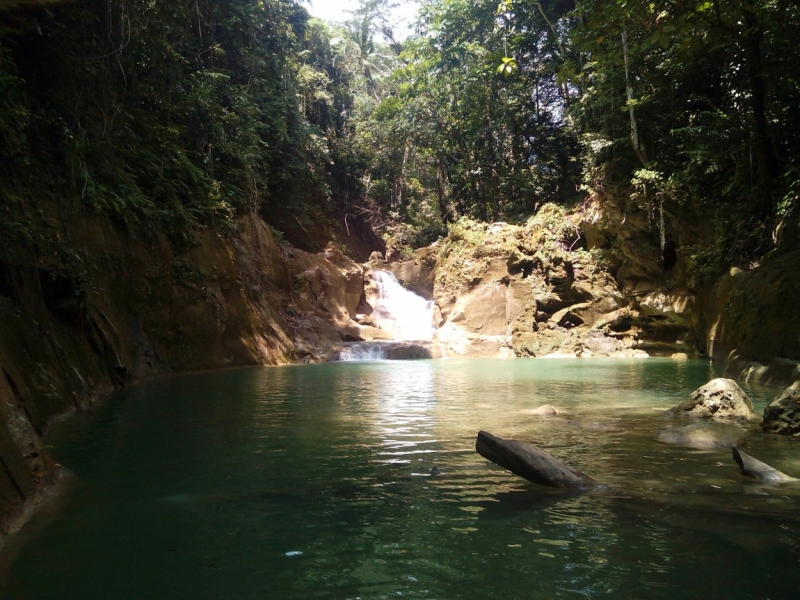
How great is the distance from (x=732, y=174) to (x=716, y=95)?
3566 millimetres

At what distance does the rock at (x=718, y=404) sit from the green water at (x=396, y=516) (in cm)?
49

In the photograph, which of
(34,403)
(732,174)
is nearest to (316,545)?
(34,403)

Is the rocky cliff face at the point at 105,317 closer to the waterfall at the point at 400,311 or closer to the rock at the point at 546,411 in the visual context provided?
the rock at the point at 546,411

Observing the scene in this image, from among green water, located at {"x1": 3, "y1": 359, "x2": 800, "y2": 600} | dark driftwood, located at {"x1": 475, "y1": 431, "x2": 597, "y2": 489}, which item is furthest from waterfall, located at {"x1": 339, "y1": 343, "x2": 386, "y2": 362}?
dark driftwood, located at {"x1": 475, "y1": 431, "x2": 597, "y2": 489}

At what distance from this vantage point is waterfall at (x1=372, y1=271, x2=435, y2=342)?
1145 inches

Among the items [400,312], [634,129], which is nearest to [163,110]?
[634,129]

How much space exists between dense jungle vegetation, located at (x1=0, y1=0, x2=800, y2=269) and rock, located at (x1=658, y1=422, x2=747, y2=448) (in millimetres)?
4185

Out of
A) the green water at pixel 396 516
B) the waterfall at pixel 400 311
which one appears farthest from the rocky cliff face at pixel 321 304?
the green water at pixel 396 516

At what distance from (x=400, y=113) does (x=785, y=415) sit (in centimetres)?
3004

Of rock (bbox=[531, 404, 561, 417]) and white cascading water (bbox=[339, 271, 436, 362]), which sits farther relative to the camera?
white cascading water (bbox=[339, 271, 436, 362])

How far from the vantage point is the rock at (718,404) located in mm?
7613

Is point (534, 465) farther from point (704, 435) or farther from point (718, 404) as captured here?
point (718, 404)

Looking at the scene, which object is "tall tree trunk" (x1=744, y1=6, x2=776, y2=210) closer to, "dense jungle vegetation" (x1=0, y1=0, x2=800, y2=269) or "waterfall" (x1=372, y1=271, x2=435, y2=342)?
"dense jungle vegetation" (x1=0, y1=0, x2=800, y2=269)

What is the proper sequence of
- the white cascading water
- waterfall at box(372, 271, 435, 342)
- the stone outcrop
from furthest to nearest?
1. waterfall at box(372, 271, 435, 342)
2. the white cascading water
3. the stone outcrop
